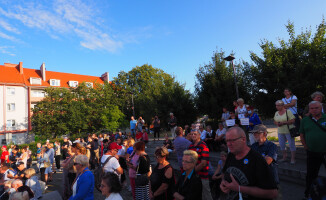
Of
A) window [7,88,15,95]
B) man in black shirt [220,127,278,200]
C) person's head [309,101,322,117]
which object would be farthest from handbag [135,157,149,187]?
window [7,88,15,95]

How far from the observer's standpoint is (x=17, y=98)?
1410 inches

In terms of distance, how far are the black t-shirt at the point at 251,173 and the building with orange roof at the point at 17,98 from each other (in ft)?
122

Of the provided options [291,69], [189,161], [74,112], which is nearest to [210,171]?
[189,161]

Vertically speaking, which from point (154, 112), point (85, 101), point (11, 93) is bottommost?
point (154, 112)

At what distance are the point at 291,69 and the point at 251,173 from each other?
11026 mm

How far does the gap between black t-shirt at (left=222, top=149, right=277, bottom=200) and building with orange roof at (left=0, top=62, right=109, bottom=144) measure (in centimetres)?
3732

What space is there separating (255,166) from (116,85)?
42403mm

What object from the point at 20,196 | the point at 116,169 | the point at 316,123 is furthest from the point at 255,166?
the point at 20,196

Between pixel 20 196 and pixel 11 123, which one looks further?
pixel 11 123

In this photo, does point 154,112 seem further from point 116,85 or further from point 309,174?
point 116,85

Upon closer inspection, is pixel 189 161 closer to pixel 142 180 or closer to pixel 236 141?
pixel 236 141

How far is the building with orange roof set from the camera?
3403cm

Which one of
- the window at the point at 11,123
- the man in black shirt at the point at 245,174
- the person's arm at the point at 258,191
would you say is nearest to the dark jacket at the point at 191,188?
the man in black shirt at the point at 245,174

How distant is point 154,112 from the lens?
18.9 meters
